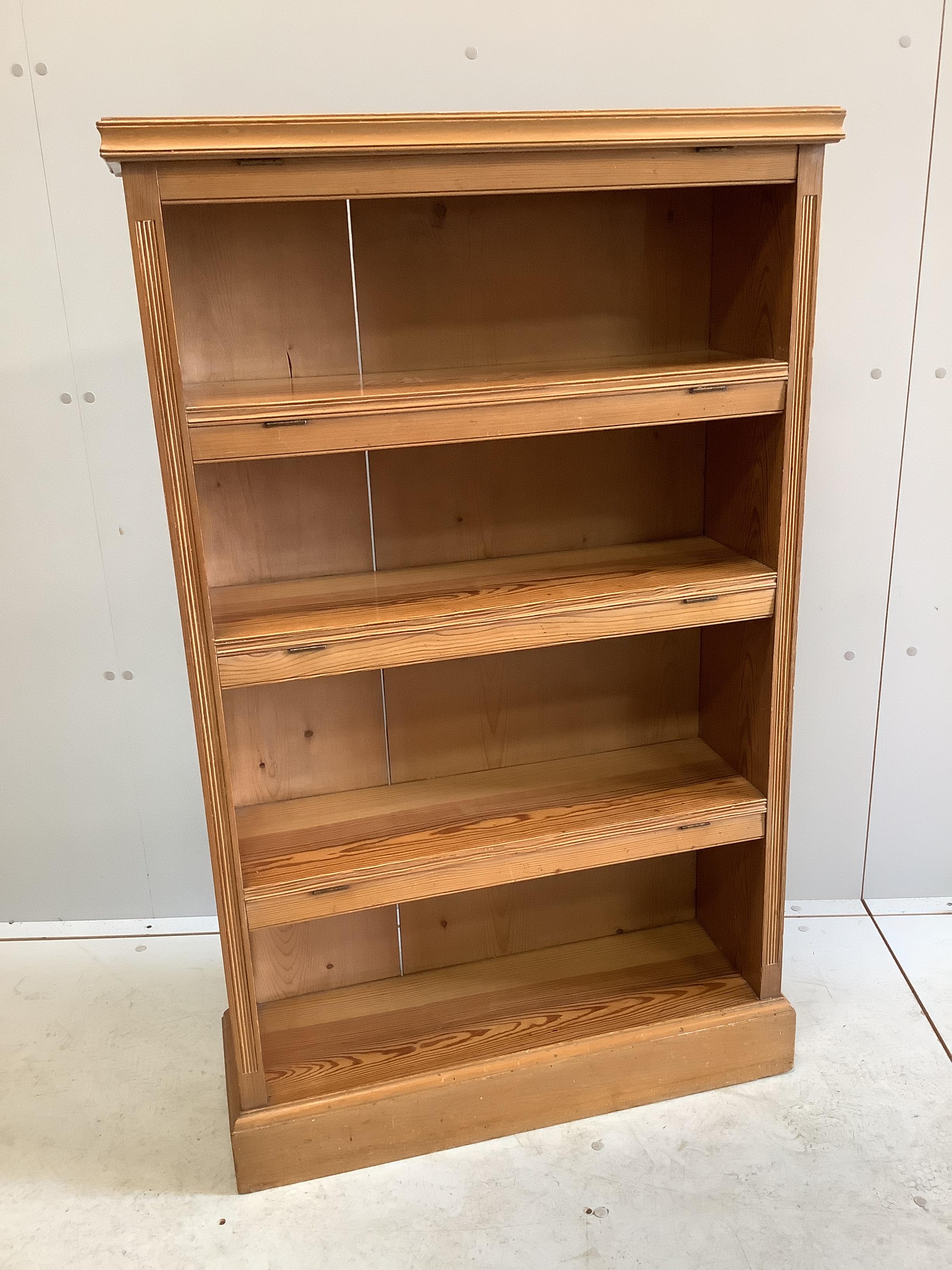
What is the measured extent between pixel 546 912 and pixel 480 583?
0.89 metres

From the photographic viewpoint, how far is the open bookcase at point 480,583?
1.74m

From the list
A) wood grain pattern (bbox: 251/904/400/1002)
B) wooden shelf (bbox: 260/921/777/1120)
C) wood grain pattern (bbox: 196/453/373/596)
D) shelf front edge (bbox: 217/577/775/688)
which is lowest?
A: wooden shelf (bbox: 260/921/777/1120)

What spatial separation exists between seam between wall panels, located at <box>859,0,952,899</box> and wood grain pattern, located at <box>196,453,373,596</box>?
1308 mm

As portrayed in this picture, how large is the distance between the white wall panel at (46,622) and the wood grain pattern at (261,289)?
57 centimetres

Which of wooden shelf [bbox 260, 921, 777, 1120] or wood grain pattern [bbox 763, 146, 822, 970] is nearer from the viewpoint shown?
wood grain pattern [bbox 763, 146, 822, 970]

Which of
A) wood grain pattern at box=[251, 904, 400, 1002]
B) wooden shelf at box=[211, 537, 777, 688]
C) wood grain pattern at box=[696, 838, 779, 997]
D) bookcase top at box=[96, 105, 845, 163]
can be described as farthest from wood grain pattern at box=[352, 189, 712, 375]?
wood grain pattern at box=[251, 904, 400, 1002]

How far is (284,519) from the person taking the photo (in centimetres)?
208

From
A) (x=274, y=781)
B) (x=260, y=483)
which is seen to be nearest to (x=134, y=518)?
(x=260, y=483)

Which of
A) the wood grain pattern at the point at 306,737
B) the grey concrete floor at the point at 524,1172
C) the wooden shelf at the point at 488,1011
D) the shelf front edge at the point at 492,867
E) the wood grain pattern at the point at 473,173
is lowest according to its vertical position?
the grey concrete floor at the point at 524,1172

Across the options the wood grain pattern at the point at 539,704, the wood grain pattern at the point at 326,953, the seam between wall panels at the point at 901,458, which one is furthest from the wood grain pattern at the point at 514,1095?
the wood grain pattern at the point at 539,704

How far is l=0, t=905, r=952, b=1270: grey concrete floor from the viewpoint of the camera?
1.92m

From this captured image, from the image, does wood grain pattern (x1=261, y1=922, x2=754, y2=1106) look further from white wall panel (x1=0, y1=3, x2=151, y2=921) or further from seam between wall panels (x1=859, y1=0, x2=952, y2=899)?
white wall panel (x1=0, y1=3, x2=151, y2=921)

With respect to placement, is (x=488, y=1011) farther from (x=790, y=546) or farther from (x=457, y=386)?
(x=457, y=386)

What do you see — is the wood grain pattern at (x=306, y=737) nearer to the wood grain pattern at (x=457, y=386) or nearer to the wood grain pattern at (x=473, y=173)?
the wood grain pattern at (x=457, y=386)
